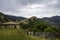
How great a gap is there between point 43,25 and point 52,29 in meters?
4.89

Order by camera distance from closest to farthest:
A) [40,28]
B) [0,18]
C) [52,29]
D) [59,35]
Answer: [59,35], [52,29], [40,28], [0,18]

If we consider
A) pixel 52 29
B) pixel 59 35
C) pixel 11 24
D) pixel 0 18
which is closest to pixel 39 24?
pixel 52 29

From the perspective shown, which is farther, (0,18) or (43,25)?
(0,18)

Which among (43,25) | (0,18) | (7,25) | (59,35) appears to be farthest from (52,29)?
(0,18)

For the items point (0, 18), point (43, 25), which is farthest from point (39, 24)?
point (0, 18)

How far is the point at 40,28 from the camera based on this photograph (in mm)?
45844

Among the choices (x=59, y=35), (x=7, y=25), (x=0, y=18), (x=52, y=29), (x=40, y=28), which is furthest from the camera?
(x=0, y=18)

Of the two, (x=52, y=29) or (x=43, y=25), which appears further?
(x=43, y=25)

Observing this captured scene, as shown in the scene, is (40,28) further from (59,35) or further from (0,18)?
(0,18)

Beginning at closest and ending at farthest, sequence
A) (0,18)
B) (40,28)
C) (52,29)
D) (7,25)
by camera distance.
A: (52,29), (40,28), (7,25), (0,18)

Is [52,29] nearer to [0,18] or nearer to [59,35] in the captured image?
[59,35]

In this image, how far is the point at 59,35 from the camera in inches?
1331

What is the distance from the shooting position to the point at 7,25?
6169 centimetres

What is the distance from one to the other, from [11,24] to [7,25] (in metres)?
1.52
